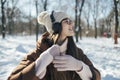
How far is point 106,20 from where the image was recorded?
5581 cm

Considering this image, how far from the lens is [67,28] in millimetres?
2928

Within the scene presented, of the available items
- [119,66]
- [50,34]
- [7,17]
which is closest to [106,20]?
[7,17]

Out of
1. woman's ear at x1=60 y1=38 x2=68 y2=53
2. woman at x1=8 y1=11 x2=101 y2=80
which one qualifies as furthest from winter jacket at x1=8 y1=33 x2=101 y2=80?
woman's ear at x1=60 y1=38 x2=68 y2=53

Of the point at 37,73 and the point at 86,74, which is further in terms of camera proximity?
the point at 86,74

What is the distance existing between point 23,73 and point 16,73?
10cm

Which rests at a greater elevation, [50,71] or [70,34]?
[70,34]

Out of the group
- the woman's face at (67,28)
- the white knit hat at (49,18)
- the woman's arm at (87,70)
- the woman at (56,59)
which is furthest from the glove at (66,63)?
→ the white knit hat at (49,18)

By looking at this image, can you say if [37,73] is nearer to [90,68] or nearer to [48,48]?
[48,48]

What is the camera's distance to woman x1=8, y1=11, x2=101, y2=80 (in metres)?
2.73

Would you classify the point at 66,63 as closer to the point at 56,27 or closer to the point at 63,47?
the point at 63,47

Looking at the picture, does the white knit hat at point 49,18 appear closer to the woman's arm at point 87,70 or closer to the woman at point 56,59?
the woman at point 56,59

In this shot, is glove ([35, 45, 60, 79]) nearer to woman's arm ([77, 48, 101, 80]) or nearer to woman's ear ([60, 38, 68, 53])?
woman's ear ([60, 38, 68, 53])

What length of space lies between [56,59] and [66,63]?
0.29 ft

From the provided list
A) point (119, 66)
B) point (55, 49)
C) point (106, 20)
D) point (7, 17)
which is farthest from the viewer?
point (106, 20)
